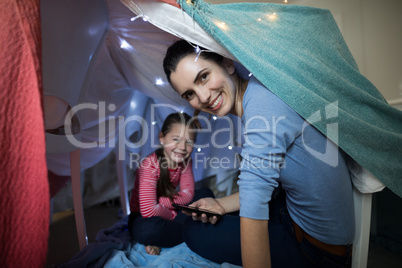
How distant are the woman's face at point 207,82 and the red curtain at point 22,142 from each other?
427mm

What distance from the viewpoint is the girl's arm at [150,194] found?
114 cm

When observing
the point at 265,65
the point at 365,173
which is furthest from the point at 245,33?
the point at 365,173

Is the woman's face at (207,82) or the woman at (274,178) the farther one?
the woman's face at (207,82)

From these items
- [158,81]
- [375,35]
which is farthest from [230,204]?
[375,35]

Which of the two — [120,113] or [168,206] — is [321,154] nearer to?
[168,206]

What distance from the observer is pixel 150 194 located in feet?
3.83

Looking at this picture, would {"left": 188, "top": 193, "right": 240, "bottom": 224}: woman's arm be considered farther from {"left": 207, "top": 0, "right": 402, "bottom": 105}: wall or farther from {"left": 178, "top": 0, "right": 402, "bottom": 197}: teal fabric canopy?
{"left": 207, "top": 0, "right": 402, "bottom": 105}: wall

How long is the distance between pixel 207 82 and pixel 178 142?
0.57 metres

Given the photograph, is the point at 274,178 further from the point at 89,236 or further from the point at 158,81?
the point at 89,236

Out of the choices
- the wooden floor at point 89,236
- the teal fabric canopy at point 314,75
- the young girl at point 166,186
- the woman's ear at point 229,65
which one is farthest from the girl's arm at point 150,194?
the teal fabric canopy at point 314,75

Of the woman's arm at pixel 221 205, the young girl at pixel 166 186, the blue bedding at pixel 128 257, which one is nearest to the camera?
the blue bedding at pixel 128 257

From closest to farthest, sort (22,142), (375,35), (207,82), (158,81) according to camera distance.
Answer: (22,142)
(207,82)
(375,35)
(158,81)

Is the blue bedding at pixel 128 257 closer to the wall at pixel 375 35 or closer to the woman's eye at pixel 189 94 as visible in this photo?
the woman's eye at pixel 189 94

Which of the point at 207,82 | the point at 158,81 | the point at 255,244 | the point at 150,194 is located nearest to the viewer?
the point at 255,244
